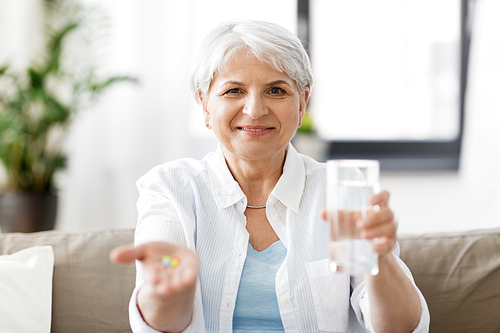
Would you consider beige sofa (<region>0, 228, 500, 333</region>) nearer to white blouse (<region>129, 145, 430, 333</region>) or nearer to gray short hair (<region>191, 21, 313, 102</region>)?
white blouse (<region>129, 145, 430, 333</region>)

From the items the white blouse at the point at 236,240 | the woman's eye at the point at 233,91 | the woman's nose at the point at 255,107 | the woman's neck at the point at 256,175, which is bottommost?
the white blouse at the point at 236,240

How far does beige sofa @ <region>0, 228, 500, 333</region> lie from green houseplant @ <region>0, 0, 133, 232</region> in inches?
49.4

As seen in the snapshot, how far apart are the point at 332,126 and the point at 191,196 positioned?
7.43 ft

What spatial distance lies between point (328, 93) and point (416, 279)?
2.16 m

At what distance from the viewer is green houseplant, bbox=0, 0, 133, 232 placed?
2670mm

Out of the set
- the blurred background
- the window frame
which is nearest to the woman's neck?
the blurred background

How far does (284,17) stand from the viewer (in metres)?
3.27

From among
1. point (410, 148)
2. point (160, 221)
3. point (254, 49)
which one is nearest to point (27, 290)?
point (160, 221)

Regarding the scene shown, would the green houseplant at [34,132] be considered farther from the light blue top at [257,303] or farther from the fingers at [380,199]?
the fingers at [380,199]

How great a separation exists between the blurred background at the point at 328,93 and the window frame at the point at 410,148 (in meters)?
0.02

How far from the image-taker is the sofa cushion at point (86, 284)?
55.8 inches

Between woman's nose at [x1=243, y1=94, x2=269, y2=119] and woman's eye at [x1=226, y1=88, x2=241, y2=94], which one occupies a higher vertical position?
woman's eye at [x1=226, y1=88, x2=241, y2=94]

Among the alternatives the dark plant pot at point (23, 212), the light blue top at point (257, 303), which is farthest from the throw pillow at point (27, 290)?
the dark plant pot at point (23, 212)

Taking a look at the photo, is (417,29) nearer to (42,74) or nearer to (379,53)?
(379,53)
